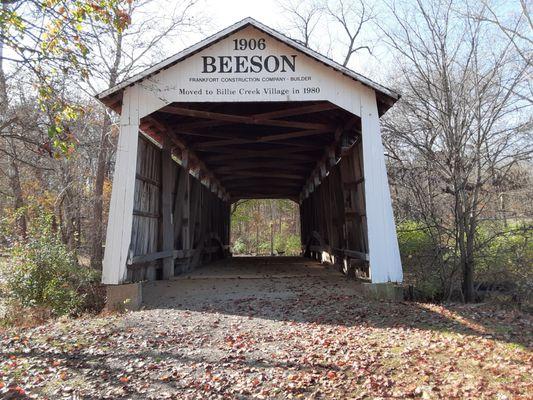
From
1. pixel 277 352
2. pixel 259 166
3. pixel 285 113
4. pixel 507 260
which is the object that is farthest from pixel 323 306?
pixel 259 166

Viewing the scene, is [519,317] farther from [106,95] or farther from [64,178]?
[64,178]

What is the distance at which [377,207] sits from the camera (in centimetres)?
766

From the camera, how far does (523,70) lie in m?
7.95

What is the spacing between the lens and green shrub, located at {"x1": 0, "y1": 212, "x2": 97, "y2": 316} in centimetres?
783

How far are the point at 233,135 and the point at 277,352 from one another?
7925 mm

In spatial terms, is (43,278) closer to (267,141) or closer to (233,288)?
(233,288)

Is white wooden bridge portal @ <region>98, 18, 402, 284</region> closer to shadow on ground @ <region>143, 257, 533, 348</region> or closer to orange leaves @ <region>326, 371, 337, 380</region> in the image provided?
shadow on ground @ <region>143, 257, 533, 348</region>

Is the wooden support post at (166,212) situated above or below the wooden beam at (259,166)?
below

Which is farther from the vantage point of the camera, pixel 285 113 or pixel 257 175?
pixel 257 175

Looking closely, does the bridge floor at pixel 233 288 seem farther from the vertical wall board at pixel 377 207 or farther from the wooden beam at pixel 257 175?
the wooden beam at pixel 257 175

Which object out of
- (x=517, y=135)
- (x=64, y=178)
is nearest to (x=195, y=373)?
(x=517, y=135)

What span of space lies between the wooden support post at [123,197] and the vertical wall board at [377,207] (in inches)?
159

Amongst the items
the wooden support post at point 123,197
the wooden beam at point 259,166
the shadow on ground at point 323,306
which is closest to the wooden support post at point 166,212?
the shadow on ground at point 323,306

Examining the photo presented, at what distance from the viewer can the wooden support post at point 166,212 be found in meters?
9.62
